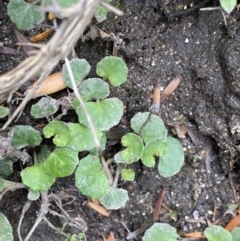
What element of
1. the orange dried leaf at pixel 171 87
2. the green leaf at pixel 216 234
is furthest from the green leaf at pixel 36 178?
the green leaf at pixel 216 234

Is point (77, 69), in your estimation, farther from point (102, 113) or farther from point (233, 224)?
point (233, 224)

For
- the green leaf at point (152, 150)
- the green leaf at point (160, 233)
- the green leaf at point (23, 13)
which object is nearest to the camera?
the green leaf at point (23, 13)

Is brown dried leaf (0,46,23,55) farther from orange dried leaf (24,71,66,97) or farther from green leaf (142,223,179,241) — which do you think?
green leaf (142,223,179,241)

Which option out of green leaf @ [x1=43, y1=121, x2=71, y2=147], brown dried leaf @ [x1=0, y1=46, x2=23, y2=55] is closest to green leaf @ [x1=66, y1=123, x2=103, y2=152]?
green leaf @ [x1=43, y1=121, x2=71, y2=147]

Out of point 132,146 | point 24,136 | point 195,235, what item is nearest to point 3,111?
point 24,136

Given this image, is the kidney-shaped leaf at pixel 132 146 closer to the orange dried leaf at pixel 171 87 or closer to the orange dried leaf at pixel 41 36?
the orange dried leaf at pixel 171 87

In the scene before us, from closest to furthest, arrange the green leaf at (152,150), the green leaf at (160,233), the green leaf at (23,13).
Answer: the green leaf at (23,13) → the green leaf at (152,150) → the green leaf at (160,233)

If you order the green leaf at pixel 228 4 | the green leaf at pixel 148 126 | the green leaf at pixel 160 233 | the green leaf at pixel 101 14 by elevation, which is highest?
the green leaf at pixel 101 14
